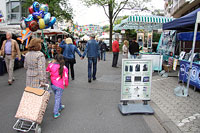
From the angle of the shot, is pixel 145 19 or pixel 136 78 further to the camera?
pixel 145 19

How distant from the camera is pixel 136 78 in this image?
4367 millimetres

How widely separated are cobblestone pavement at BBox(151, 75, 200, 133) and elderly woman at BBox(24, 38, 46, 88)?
10.1 ft

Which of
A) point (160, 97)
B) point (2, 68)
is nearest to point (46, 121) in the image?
point (160, 97)

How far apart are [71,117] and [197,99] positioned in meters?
3.87

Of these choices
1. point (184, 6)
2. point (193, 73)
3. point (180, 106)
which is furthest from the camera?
point (184, 6)

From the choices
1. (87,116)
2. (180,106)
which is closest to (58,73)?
(87,116)

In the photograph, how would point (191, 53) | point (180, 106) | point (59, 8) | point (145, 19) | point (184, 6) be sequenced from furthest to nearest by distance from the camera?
point (59, 8) < point (184, 6) < point (145, 19) < point (191, 53) < point (180, 106)

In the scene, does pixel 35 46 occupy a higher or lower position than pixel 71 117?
higher

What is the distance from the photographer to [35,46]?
365cm

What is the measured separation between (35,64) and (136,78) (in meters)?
2.37

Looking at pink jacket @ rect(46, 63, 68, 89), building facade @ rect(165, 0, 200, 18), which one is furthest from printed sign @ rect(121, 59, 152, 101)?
building facade @ rect(165, 0, 200, 18)

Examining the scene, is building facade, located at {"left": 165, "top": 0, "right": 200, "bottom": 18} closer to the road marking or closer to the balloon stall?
the balloon stall

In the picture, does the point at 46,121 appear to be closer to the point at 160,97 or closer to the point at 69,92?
the point at 69,92

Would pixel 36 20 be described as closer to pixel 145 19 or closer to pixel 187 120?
pixel 187 120
